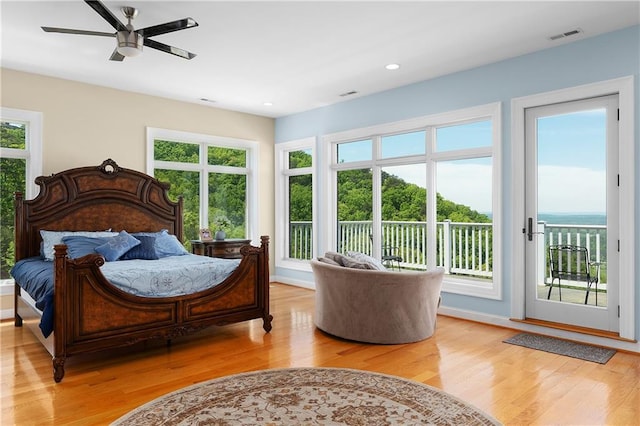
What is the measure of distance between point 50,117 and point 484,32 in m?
4.95

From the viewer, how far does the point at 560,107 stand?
433 cm

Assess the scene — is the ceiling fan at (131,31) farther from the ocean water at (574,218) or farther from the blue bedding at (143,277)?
the ocean water at (574,218)

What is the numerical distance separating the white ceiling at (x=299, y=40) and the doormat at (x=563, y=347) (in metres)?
2.86

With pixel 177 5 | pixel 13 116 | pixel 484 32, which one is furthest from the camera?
pixel 13 116

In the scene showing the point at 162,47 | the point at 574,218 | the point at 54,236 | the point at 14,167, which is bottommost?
the point at 54,236

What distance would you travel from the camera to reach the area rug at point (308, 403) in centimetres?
256

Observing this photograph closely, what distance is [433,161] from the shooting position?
542cm

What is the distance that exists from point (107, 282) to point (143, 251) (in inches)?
53.0

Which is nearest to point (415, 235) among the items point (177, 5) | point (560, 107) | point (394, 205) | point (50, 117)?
point (394, 205)

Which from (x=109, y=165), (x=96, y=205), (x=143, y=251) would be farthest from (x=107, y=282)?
(x=109, y=165)

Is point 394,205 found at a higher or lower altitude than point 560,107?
lower

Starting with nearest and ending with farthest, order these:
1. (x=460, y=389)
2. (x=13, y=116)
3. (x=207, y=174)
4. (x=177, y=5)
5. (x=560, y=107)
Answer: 1. (x=460, y=389)
2. (x=177, y=5)
3. (x=560, y=107)
4. (x=13, y=116)
5. (x=207, y=174)

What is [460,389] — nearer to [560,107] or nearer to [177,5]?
[560,107]

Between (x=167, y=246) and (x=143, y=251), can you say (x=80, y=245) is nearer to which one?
(x=143, y=251)
